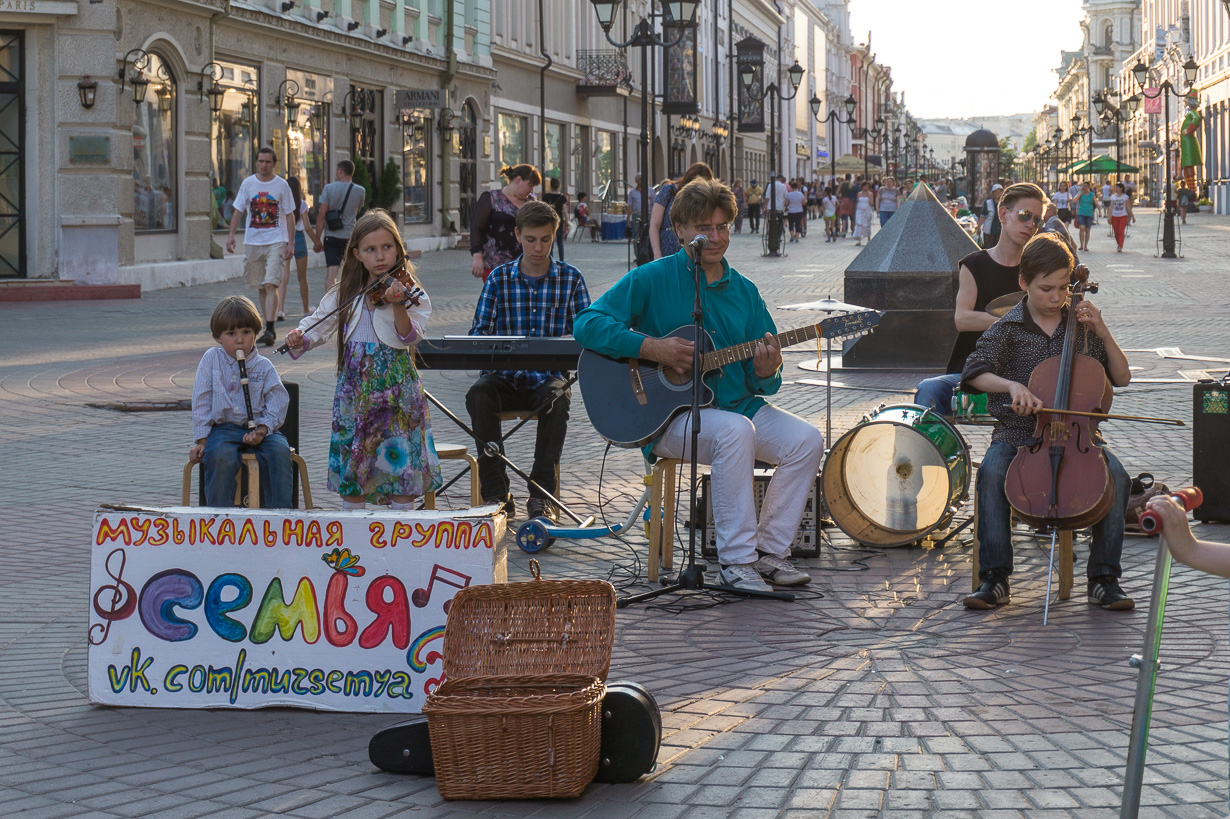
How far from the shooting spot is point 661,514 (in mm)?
6496

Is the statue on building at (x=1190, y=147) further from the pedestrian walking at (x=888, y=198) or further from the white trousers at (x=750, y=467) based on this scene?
the white trousers at (x=750, y=467)

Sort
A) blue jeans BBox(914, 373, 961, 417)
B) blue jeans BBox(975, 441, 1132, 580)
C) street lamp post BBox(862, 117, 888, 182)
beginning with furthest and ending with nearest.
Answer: street lamp post BBox(862, 117, 888, 182)
blue jeans BBox(914, 373, 961, 417)
blue jeans BBox(975, 441, 1132, 580)

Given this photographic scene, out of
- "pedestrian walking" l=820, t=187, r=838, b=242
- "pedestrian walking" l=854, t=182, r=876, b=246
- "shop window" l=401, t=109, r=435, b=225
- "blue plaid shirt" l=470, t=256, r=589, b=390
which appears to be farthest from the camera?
"pedestrian walking" l=820, t=187, r=838, b=242

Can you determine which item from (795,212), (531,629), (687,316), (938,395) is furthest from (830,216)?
(531,629)

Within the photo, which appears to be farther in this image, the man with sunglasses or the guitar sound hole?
the man with sunglasses

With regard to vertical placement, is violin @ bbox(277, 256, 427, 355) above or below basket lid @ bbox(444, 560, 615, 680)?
above

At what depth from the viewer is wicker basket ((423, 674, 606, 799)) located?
390cm

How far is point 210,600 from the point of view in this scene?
15.5 ft

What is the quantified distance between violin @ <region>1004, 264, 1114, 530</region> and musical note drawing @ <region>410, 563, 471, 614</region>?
2.17 meters

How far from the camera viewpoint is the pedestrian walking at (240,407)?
20.8 ft

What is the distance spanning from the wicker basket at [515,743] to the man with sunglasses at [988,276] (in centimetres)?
385

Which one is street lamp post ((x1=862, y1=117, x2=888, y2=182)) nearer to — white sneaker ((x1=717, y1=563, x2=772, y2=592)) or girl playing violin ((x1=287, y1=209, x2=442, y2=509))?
girl playing violin ((x1=287, y1=209, x2=442, y2=509))

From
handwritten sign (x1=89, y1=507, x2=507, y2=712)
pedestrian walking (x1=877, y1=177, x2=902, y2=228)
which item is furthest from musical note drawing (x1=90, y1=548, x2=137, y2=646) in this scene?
pedestrian walking (x1=877, y1=177, x2=902, y2=228)

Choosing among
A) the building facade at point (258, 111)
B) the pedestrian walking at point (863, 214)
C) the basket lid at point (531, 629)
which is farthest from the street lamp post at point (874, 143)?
the basket lid at point (531, 629)
